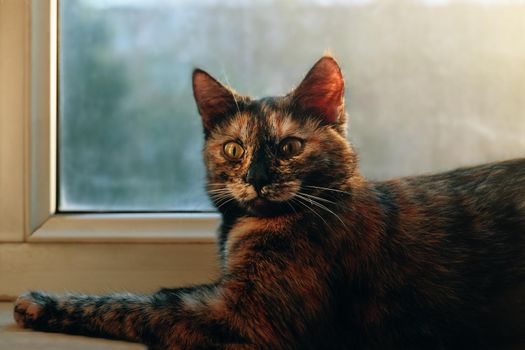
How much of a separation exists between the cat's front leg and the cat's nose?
0.87 ft

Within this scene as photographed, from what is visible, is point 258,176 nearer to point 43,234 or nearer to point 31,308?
point 31,308

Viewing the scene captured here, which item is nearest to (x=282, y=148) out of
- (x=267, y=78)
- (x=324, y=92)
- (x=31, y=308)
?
(x=324, y=92)

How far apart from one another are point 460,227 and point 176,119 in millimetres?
741

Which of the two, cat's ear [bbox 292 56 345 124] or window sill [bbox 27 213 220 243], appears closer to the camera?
cat's ear [bbox 292 56 345 124]

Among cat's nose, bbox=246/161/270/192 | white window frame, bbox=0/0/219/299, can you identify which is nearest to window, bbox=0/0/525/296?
white window frame, bbox=0/0/219/299

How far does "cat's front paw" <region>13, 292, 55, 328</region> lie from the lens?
112 centimetres

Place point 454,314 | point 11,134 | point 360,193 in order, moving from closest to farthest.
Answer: point 454,314, point 360,193, point 11,134

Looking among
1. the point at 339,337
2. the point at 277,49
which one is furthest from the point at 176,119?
the point at 339,337

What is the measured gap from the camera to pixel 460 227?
1107 millimetres

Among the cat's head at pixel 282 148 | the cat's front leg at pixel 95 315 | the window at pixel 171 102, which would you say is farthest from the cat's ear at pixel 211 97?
the cat's front leg at pixel 95 315

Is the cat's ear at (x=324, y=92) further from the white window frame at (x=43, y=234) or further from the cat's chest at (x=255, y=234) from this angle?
the white window frame at (x=43, y=234)

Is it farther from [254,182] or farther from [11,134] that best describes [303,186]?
[11,134]

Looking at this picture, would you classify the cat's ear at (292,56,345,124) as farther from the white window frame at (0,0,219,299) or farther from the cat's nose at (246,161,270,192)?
the white window frame at (0,0,219,299)

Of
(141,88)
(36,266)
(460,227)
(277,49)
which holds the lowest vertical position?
(36,266)
